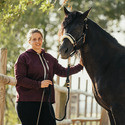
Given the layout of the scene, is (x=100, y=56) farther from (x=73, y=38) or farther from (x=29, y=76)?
(x=29, y=76)

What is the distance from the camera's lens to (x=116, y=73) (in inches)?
112

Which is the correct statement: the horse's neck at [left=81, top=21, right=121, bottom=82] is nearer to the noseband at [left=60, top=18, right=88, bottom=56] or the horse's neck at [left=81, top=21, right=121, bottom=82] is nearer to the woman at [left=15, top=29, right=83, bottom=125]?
the noseband at [left=60, top=18, right=88, bottom=56]

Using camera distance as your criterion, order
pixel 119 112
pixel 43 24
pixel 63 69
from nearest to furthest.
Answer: pixel 119 112, pixel 63 69, pixel 43 24

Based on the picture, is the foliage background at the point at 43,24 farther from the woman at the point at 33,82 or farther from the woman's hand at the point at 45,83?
the woman's hand at the point at 45,83

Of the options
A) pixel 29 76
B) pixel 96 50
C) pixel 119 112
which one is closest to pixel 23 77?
pixel 29 76

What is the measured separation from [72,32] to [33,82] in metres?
0.78

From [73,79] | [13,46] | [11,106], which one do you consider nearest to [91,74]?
[73,79]

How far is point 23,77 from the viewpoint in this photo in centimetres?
300

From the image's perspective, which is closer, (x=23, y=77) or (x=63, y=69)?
(x=23, y=77)

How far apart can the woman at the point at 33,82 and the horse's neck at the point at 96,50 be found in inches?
22.3

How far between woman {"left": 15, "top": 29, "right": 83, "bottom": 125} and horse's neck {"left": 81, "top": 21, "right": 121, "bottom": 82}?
22.3 inches

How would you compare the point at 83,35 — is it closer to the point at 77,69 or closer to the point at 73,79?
the point at 77,69

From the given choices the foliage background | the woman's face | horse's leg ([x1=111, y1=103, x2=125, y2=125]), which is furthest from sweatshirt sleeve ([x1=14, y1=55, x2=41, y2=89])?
the foliage background

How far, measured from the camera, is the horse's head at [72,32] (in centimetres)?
286
